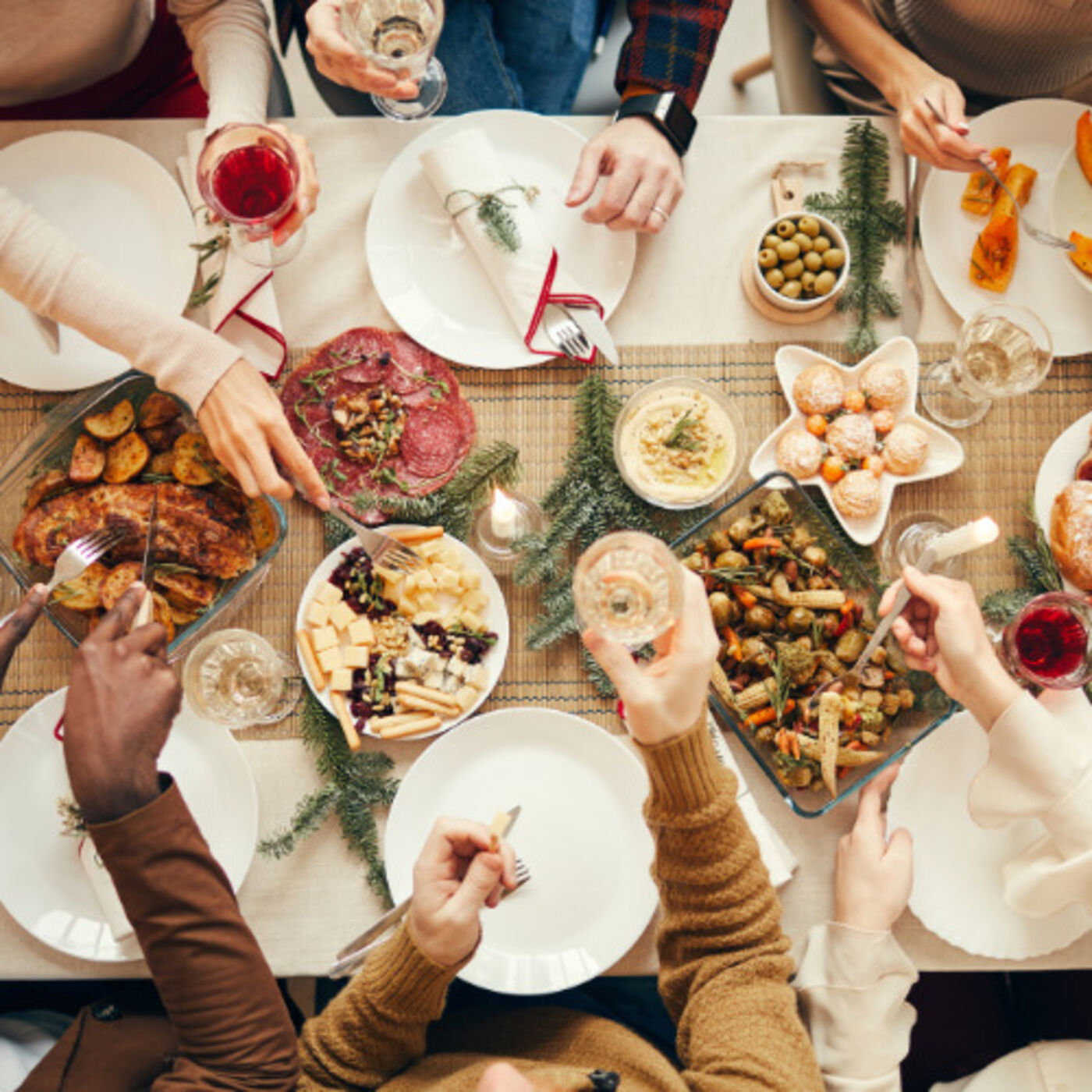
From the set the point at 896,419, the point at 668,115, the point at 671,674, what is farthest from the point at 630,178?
the point at 671,674

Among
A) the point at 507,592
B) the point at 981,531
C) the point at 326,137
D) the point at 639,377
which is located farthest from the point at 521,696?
the point at 326,137

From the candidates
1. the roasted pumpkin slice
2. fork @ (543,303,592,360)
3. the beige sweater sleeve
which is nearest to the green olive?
the roasted pumpkin slice

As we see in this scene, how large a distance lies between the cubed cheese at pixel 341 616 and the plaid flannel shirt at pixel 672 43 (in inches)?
40.9

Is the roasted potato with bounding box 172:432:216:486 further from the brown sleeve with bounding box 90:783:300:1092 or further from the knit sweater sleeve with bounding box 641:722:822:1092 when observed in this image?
the knit sweater sleeve with bounding box 641:722:822:1092

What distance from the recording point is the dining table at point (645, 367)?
5.01 feet

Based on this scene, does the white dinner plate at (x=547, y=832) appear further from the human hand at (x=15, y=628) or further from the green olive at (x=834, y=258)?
the green olive at (x=834, y=258)

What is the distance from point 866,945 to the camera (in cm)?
142

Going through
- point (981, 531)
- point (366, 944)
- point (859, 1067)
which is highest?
point (981, 531)

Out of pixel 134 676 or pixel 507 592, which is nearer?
pixel 134 676

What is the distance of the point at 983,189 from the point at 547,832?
1.28 meters

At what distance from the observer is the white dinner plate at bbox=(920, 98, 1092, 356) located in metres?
1.58

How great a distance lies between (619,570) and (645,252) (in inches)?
24.8

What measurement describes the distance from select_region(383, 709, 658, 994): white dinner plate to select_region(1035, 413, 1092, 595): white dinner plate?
2.55ft

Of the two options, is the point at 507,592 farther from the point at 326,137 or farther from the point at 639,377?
the point at 326,137
